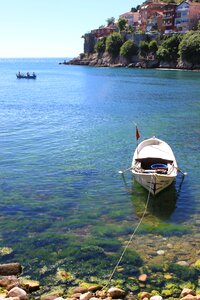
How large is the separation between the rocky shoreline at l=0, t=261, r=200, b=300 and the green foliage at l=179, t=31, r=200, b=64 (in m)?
126

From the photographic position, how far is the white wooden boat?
20.1 meters

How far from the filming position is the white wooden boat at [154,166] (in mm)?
20105

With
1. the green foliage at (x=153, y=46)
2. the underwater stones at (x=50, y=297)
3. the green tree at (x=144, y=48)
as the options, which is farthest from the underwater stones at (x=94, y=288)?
the green tree at (x=144, y=48)

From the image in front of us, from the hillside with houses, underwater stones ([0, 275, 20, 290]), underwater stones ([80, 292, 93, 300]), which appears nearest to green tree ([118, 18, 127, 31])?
the hillside with houses

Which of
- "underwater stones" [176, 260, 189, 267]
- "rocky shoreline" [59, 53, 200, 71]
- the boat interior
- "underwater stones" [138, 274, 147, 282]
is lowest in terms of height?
"underwater stones" [138, 274, 147, 282]

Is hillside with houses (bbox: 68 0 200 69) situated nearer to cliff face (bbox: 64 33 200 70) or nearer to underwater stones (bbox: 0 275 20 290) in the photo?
Answer: cliff face (bbox: 64 33 200 70)

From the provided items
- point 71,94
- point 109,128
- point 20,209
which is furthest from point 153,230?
point 71,94

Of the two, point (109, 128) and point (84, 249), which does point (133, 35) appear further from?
point (84, 249)

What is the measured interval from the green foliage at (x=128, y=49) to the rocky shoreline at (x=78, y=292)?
517 ft

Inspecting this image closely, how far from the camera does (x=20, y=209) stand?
61.4 ft

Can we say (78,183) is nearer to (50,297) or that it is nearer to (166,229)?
(166,229)

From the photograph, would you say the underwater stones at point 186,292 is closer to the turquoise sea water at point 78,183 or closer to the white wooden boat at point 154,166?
the turquoise sea water at point 78,183

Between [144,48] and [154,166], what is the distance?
143 m

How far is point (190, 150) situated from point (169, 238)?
1550 cm
